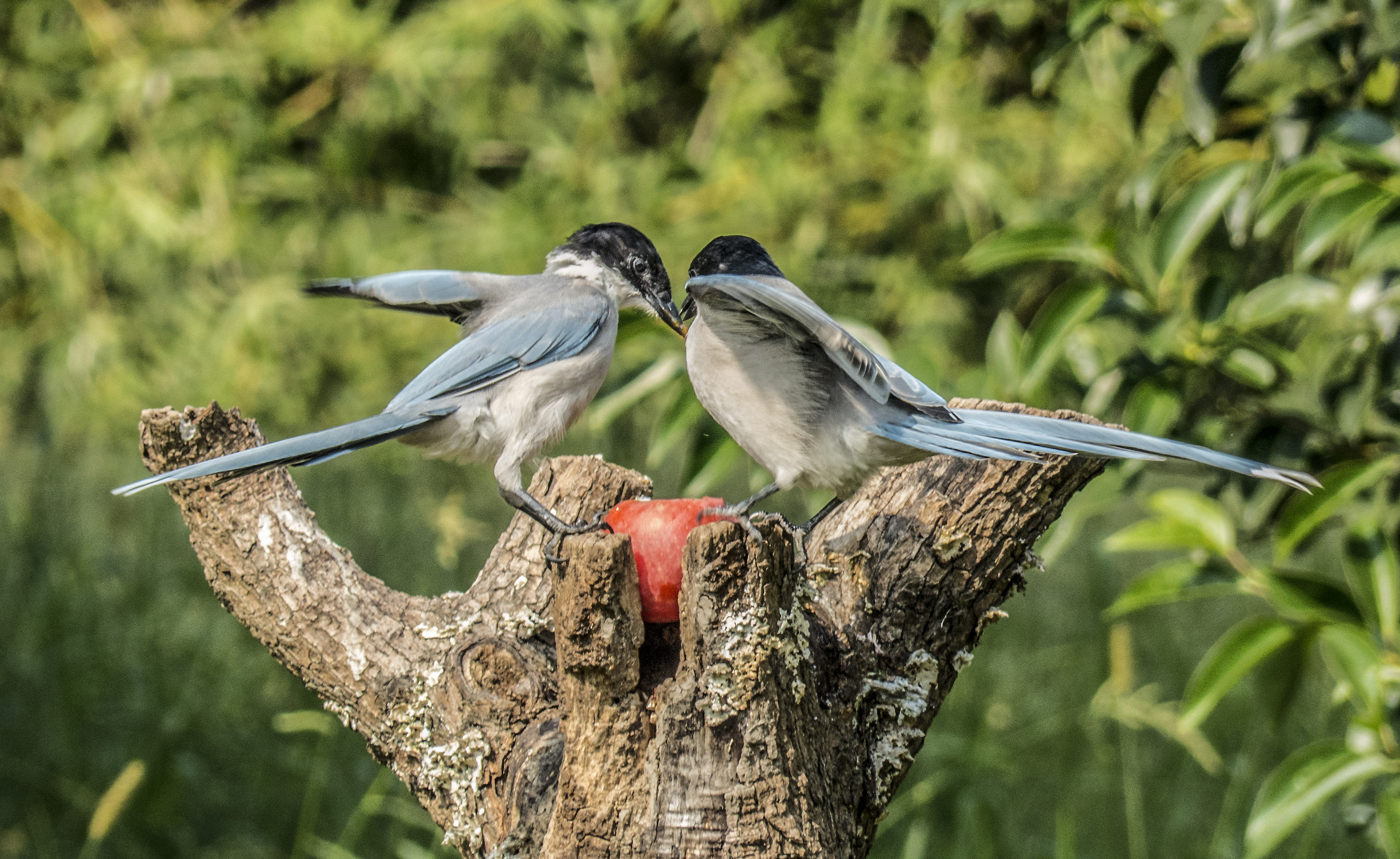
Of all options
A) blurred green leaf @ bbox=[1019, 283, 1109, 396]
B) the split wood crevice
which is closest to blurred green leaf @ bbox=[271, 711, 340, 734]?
the split wood crevice

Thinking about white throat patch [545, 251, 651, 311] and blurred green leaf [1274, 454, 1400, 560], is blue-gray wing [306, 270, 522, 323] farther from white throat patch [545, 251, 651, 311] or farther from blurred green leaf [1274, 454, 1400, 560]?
blurred green leaf [1274, 454, 1400, 560]

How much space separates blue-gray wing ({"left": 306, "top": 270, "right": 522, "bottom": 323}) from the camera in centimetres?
171

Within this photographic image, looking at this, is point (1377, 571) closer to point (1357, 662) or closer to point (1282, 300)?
point (1357, 662)

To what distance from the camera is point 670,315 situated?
2.22 m

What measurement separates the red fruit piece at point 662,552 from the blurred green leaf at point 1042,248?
0.80m

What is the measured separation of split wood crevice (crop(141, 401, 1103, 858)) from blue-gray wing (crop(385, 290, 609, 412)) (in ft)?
0.66

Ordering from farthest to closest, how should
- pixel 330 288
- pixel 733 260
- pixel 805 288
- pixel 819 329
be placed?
pixel 805 288 → pixel 733 260 → pixel 330 288 → pixel 819 329

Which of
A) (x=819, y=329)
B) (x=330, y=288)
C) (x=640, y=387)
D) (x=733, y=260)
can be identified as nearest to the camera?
(x=819, y=329)

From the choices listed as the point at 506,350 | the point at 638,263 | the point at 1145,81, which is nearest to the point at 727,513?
the point at 506,350

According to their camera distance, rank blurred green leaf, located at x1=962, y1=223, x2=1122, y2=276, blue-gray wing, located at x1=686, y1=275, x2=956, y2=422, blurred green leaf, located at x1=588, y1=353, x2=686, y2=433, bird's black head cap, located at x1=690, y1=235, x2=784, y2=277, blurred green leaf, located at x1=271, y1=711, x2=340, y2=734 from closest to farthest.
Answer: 1. blue-gray wing, located at x1=686, y1=275, x2=956, y2=422
2. bird's black head cap, located at x1=690, y1=235, x2=784, y2=277
3. blurred green leaf, located at x1=962, y1=223, x2=1122, y2=276
4. blurred green leaf, located at x1=588, y1=353, x2=686, y2=433
5. blurred green leaf, located at x1=271, y1=711, x2=340, y2=734

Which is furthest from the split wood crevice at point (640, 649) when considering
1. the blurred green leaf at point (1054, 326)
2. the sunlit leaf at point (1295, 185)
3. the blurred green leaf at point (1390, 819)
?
the blurred green leaf at point (1390, 819)

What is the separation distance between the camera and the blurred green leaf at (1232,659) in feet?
6.73

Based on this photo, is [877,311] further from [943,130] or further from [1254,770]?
[1254,770]

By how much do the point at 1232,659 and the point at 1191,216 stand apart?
75 centimetres
